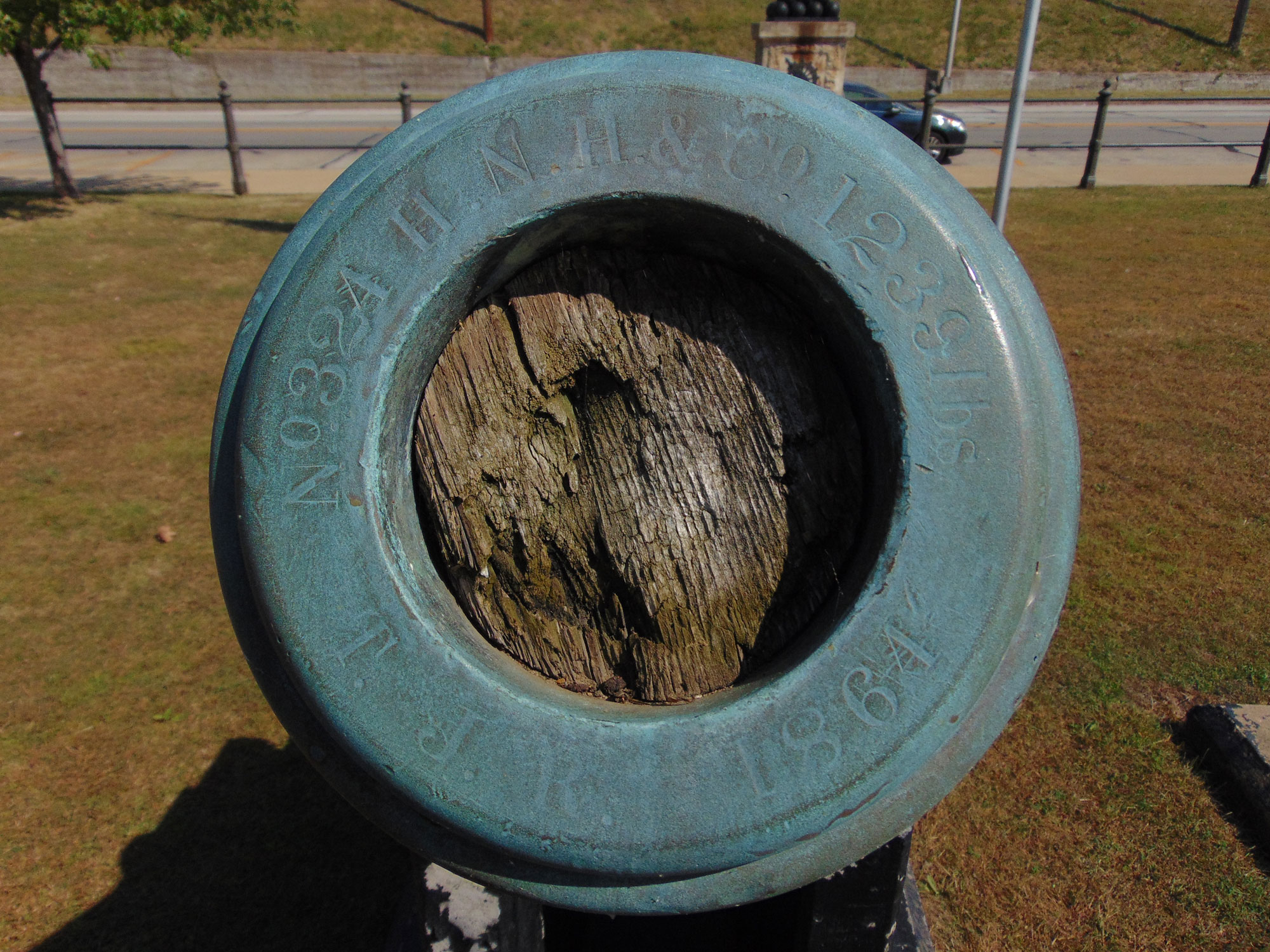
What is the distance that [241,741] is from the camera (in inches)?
128

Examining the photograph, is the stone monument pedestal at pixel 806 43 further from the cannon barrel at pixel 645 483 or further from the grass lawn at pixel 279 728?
the cannon barrel at pixel 645 483

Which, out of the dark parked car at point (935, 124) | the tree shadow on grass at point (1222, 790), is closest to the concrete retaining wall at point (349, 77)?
the dark parked car at point (935, 124)

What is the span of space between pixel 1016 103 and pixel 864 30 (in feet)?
77.3

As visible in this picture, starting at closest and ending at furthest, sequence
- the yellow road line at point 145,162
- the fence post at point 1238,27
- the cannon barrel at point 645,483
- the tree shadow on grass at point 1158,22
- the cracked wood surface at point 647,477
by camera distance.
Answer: the cannon barrel at point 645,483
the cracked wood surface at point 647,477
the yellow road line at point 145,162
the fence post at point 1238,27
the tree shadow on grass at point 1158,22

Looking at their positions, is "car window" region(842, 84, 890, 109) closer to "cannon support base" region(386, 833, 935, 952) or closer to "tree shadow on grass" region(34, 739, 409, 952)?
"tree shadow on grass" region(34, 739, 409, 952)

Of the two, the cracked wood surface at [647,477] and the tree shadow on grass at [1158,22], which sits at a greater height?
the cracked wood surface at [647,477]

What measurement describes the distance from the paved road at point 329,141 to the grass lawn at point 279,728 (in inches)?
288

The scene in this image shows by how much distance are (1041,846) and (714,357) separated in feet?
6.76

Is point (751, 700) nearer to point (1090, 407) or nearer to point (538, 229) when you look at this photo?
point (538, 229)

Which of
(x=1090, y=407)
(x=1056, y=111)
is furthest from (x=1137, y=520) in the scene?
(x=1056, y=111)

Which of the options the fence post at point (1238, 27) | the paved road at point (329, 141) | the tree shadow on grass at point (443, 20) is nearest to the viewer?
the paved road at point (329, 141)

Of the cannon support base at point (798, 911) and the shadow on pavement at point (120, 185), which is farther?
the shadow on pavement at point (120, 185)

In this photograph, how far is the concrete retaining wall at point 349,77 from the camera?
24.3 metres

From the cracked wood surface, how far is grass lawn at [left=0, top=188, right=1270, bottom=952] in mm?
1588
